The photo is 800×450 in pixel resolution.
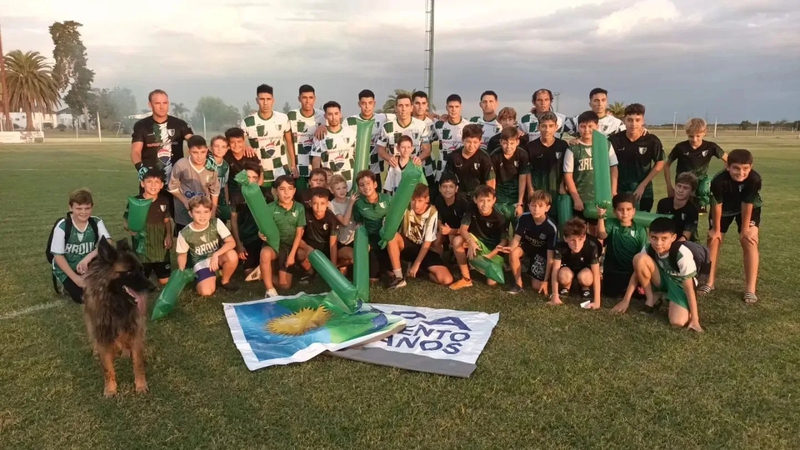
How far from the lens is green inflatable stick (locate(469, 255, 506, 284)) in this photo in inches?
215

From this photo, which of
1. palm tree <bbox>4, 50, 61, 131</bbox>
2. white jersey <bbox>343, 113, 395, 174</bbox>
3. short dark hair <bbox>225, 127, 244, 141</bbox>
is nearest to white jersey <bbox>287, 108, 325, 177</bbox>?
white jersey <bbox>343, 113, 395, 174</bbox>

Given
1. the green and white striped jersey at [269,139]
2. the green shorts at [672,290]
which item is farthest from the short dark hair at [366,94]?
the green shorts at [672,290]

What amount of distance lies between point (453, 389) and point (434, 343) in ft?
2.22

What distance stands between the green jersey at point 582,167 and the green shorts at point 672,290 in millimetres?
1193

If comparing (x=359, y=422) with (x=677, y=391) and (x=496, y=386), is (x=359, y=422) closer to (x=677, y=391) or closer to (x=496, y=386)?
(x=496, y=386)

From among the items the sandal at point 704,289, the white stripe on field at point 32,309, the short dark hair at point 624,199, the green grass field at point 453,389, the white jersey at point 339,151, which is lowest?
the green grass field at point 453,389

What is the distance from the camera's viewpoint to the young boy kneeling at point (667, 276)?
4.41 metres

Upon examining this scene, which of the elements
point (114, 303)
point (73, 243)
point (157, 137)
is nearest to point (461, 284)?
point (114, 303)

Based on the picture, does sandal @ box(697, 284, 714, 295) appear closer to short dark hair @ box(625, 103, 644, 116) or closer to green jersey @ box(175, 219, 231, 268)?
short dark hair @ box(625, 103, 644, 116)

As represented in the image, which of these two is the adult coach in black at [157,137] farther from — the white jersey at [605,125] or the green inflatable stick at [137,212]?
the white jersey at [605,125]

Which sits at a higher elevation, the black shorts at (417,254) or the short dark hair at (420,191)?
the short dark hair at (420,191)

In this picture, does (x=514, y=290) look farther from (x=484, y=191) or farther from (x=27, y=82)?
(x=27, y=82)

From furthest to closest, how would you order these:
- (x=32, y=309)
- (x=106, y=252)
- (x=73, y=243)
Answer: (x=73, y=243), (x=32, y=309), (x=106, y=252)

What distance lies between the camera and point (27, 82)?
182 ft
